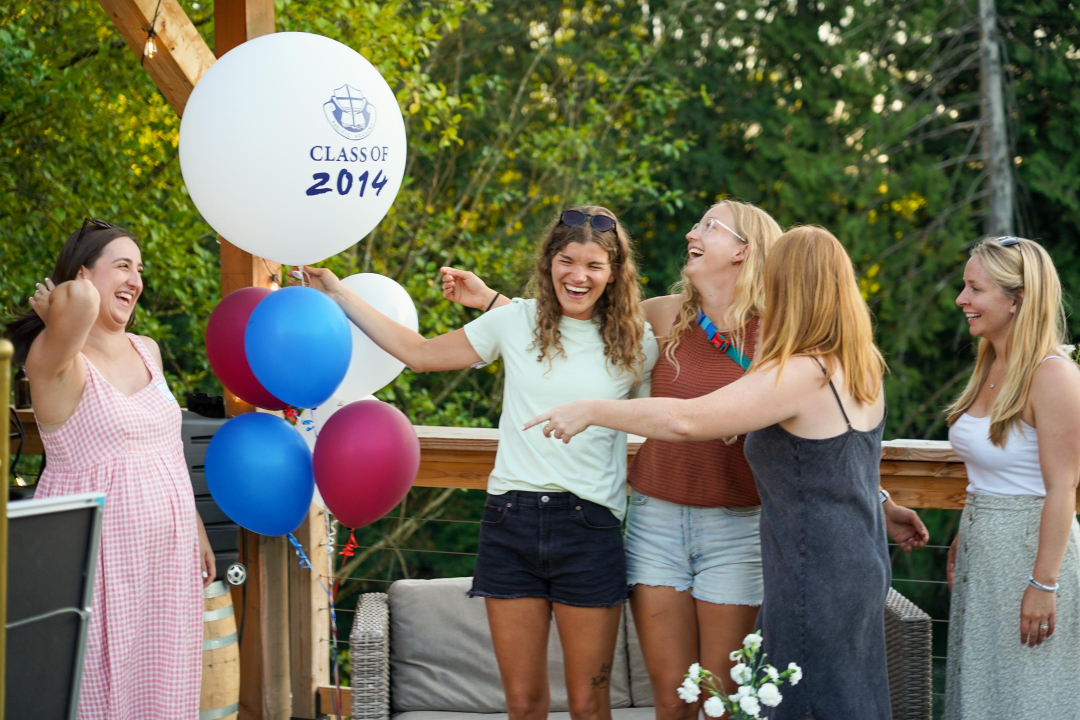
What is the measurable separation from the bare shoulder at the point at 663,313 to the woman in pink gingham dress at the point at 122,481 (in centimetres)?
115

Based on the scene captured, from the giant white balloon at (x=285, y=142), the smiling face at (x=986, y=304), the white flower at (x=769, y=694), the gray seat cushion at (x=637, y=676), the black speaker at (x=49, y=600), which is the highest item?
the giant white balloon at (x=285, y=142)

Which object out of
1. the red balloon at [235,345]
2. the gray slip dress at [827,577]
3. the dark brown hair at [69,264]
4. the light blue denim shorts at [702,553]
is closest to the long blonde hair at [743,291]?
the light blue denim shorts at [702,553]

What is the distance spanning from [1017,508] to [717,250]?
0.83 metres

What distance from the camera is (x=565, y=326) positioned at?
2.12 m

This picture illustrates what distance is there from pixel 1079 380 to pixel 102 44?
16.0 feet

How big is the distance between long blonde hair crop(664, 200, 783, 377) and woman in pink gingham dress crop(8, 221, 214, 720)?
1.18 meters

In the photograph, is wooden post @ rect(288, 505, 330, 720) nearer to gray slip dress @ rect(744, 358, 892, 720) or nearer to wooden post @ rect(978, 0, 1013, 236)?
gray slip dress @ rect(744, 358, 892, 720)

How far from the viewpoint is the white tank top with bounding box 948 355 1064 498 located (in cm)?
193

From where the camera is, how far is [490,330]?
2.15 metres

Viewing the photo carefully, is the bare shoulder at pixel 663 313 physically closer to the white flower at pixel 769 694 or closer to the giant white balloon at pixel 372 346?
the giant white balloon at pixel 372 346

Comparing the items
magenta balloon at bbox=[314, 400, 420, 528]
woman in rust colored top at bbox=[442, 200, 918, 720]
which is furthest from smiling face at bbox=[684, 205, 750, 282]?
magenta balloon at bbox=[314, 400, 420, 528]

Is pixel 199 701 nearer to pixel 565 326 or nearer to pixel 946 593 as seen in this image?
pixel 565 326

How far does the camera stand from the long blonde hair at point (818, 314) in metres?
1.71

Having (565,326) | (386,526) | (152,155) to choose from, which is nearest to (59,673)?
(565,326)
